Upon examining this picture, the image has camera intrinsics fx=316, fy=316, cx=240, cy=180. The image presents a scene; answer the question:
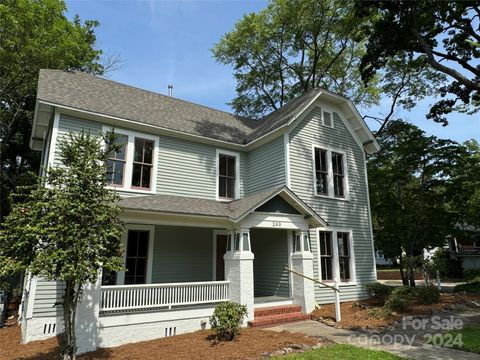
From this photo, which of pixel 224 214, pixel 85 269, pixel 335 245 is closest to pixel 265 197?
pixel 224 214

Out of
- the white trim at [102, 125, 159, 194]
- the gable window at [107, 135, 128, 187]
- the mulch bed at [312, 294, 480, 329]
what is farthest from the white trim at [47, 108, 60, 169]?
the mulch bed at [312, 294, 480, 329]

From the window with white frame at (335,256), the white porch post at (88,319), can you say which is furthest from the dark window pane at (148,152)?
the window with white frame at (335,256)

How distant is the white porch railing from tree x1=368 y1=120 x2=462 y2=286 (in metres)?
10.8

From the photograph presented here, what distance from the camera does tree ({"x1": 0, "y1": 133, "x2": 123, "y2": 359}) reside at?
5.88m

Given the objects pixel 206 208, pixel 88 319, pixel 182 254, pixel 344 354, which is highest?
pixel 206 208

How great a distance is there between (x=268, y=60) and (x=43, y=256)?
81.6 ft

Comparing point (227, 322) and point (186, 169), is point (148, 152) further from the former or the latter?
point (227, 322)

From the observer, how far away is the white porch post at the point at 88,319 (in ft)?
23.9

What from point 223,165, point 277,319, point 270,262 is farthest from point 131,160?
point 277,319

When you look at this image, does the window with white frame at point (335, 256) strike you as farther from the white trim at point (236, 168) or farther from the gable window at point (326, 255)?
the white trim at point (236, 168)

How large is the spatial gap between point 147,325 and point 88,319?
1523mm

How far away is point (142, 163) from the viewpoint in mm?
11602

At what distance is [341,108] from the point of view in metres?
15.4

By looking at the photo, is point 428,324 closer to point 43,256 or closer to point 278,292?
point 278,292
